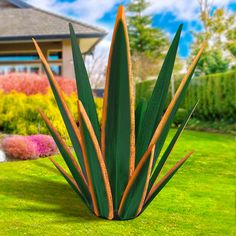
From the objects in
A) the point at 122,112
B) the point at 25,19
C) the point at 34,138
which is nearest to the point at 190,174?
the point at 34,138

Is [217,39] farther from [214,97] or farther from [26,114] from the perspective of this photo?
[26,114]

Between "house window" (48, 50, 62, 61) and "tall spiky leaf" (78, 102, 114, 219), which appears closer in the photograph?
"tall spiky leaf" (78, 102, 114, 219)

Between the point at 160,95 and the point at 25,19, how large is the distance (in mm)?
18717

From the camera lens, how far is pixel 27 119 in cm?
1280

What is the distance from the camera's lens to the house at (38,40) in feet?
64.9

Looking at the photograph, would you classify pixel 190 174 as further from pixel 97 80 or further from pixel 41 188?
pixel 97 80

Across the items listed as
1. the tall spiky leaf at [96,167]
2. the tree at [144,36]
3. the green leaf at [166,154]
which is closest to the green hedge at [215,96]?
the green leaf at [166,154]

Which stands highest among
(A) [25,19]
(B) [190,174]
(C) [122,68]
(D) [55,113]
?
(A) [25,19]

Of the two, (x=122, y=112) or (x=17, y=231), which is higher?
(x=122, y=112)

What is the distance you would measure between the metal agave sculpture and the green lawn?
0.94 feet

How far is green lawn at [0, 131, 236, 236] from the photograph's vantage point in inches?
189

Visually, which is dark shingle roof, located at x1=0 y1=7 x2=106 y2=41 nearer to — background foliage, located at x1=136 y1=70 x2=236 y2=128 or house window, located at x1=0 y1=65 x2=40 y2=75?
house window, located at x1=0 y1=65 x2=40 y2=75

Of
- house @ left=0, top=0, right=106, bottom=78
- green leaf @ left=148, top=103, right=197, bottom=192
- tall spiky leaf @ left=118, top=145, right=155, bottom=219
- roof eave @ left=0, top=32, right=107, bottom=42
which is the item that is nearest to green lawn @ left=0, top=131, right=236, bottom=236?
tall spiky leaf @ left=118, top=145, right=155, bottom=219

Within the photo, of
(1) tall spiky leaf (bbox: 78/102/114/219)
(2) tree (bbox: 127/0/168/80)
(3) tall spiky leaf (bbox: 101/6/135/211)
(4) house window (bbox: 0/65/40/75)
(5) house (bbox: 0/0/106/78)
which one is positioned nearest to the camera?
(3) tall spiky leaf (bbox: 101/6/135/211)
